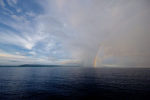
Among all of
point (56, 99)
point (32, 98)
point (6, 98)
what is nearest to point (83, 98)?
point (56, 99)

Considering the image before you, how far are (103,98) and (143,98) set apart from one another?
39.8 ft

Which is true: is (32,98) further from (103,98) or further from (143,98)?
(143,98)

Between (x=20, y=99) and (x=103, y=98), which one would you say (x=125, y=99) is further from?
(x=20, y=99)

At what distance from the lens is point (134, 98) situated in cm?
2397

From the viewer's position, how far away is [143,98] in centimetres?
2373

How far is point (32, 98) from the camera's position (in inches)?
925

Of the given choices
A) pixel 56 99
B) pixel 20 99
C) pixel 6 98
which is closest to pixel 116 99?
pixel 56 99

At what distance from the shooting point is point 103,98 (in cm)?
2388

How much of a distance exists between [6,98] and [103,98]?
29211 millimetres

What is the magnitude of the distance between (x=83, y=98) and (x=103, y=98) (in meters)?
6.12

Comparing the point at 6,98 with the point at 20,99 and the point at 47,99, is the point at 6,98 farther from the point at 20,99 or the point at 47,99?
the point at 47,99

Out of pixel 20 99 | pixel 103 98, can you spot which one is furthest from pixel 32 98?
pixel 103 98

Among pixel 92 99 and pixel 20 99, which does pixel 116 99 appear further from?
pixel 20 99

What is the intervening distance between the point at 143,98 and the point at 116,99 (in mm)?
8488
